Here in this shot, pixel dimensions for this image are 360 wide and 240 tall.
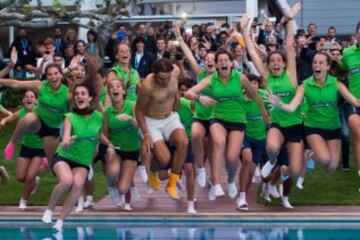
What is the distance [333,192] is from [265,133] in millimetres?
1417

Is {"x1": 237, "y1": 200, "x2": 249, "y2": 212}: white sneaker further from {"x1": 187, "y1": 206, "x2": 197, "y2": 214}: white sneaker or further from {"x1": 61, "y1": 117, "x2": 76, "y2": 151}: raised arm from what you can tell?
{"x1": 61, "y1": 117, "x2": 76, "y2": 151}: raised arm

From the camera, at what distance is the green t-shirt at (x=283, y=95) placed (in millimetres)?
11242

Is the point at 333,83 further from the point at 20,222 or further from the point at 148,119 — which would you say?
the point at 20,222

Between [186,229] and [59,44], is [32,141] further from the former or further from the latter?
[59,44]

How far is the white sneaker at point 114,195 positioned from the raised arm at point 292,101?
2661mm

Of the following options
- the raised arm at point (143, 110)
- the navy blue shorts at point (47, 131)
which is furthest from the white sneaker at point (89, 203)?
the raised arm at point (143, 110)

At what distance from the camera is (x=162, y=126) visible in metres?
11.4

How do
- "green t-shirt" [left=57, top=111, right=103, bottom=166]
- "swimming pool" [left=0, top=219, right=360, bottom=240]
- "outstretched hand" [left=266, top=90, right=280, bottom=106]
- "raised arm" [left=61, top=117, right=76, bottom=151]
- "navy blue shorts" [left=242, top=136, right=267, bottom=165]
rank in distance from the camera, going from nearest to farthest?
"raised arm" [left=61, top=117, right=76, bottom=151] → "swimming pool" [left=0, top=219, right=360, bottom=240] → "green t-shirt" [left=57, top=111, right=103, bottom=166] → "outstretched hand" [left=266, top=90, right=280, bottom=106] → "navy blue shorts" [left=242, top=136, right=267, bottom=165]

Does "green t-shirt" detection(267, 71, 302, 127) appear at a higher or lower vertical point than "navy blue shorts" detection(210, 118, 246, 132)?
higher

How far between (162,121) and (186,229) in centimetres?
156

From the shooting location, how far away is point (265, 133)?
1232 cm

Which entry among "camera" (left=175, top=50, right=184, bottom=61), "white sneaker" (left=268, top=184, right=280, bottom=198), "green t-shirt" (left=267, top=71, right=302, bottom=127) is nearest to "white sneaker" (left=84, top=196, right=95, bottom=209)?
"white sneaker" (left=268, top=184, right=280, bottom=198)

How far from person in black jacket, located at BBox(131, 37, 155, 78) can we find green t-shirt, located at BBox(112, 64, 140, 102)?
3.98 m

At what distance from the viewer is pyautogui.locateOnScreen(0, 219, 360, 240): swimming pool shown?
10.2 m
